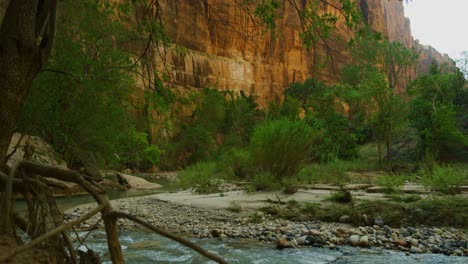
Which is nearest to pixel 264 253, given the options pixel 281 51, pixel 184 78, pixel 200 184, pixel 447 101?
pixel 200 184

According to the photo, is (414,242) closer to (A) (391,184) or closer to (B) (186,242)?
(A) (391,184)

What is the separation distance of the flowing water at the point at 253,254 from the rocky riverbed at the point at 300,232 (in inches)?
8.4

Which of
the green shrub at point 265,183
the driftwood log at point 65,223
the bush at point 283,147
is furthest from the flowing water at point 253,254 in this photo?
the bush at point 283,147

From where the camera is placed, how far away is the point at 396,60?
5112cm

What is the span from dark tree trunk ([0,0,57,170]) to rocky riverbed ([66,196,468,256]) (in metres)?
2.67

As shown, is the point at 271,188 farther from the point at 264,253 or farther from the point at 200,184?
the point at 264,253

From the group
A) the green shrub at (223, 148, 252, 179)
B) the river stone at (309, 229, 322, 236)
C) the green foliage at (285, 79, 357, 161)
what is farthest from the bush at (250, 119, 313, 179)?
the green foliage at (285, 79, 357, 161)

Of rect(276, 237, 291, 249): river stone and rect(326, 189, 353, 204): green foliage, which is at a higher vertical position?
rect(326, 189, 353, 204): green foliage

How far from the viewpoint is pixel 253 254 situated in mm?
4879

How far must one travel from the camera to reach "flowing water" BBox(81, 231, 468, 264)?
449 centimetres

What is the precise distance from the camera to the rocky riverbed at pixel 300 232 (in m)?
4.97

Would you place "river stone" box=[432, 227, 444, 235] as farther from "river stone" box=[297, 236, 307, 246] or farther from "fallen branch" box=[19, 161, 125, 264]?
"fallen branch" box=[19, 161, 125, 264]

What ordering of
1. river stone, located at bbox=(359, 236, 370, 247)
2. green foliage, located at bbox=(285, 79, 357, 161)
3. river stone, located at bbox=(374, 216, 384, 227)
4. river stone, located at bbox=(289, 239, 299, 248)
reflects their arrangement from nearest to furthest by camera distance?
river stone, located at bbox=(359, 236, 370, 247) < river stone, located at bbox=(289, 239, 299, 248) < river stone, located at bbox=(374, 216, 384, 227) < green foliage, located at bbox=(285, 79, 357, 161)

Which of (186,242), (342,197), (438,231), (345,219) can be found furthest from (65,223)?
(342,197)
